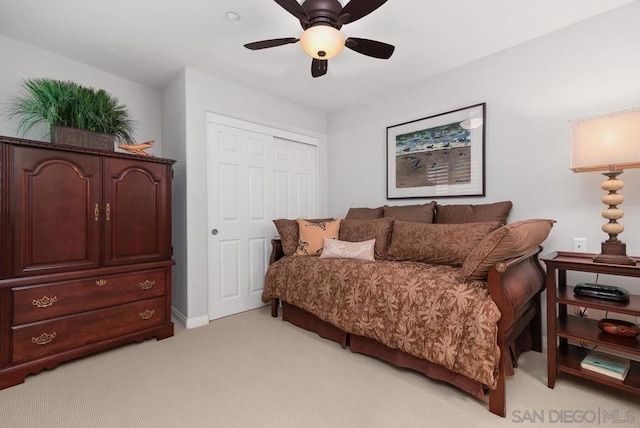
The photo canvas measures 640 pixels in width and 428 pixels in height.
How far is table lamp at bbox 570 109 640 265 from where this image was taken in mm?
1575

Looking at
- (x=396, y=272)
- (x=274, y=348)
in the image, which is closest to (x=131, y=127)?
(x=274, y=348)

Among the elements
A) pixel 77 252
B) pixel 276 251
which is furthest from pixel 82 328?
pixel 276 251

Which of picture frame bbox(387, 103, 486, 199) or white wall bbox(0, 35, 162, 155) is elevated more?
white wall bbox(0, 35, 162, 155)

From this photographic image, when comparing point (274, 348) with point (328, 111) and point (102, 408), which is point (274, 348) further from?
point (328, 111)

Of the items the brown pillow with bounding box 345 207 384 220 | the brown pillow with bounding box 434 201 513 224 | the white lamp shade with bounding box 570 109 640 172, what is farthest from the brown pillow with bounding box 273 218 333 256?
the white lamp shade with bounding box 570 109 640 172

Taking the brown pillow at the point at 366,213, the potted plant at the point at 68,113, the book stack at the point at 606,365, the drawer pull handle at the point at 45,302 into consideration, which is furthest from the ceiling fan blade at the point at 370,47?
the drawer pull handle at the point at 45,302

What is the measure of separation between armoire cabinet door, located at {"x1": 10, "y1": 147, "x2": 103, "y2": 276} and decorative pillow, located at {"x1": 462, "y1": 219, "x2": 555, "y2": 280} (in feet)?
8.33

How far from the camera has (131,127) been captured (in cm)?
300

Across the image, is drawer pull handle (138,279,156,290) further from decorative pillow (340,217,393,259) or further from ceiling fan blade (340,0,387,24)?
ceiling fan blade (340,0,387,24)

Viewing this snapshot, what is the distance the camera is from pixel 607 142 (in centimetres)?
164

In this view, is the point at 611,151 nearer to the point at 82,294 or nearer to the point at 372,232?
the point at 372,232

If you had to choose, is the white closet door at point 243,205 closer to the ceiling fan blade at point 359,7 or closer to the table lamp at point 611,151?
the ceiling fan blade at point 359,7

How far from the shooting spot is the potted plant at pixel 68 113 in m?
2.19

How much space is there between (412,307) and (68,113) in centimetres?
292
